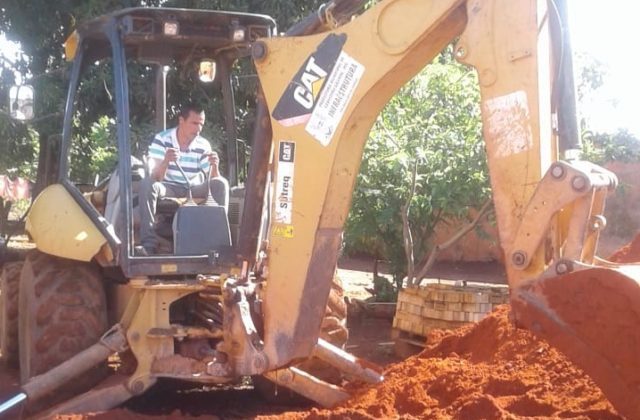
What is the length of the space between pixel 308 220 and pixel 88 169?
28.4ft

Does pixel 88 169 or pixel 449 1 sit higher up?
pixel 449 1

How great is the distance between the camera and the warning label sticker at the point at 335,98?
5.40m

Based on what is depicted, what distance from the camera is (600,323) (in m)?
4.38

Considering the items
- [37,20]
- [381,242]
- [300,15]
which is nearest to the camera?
[381,242]

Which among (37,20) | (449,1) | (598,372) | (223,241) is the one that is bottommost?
(598,372)

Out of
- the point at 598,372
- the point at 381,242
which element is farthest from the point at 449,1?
the point at 381,242

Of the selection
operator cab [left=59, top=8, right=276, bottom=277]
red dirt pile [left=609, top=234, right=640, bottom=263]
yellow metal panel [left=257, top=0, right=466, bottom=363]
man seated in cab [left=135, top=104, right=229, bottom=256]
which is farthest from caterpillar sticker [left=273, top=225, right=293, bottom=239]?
red dirt pile [left=609, top=234, right=640, bottom=263]

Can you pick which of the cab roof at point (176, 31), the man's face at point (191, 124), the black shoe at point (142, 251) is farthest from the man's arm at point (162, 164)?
the cab roof at point (176, 31)

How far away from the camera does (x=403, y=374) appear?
6.32m

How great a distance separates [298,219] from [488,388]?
1.50 meters

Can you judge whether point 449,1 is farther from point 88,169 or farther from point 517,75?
point 88,169

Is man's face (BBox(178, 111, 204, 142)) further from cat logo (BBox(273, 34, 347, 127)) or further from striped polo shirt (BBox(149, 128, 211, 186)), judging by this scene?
cat logo (BBox(273, 34, 347, 127))

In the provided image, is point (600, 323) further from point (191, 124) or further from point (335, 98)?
point (191, 124)

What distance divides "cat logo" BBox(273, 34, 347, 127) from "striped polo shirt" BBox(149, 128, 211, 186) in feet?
5.03
